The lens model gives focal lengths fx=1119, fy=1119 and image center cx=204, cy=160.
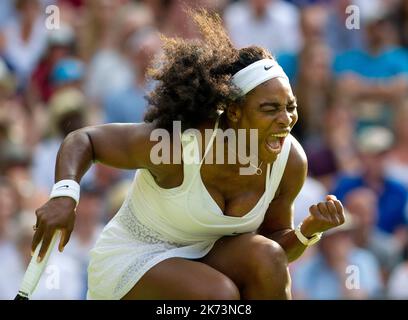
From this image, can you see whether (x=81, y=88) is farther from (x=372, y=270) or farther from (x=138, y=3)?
(x=372, y=270)

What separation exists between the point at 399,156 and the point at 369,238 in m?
0.77

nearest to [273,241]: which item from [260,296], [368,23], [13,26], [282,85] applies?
[260,296]

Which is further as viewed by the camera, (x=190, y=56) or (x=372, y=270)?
(x=372, y=270)

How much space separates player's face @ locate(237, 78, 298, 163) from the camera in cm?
477

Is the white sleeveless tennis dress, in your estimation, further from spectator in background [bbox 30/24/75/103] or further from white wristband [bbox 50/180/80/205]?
spectator in background [bbox 30/24/75/103]

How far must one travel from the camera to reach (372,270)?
7332mm

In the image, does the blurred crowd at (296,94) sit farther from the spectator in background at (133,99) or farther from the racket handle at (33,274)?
the racket handle at (33,274)

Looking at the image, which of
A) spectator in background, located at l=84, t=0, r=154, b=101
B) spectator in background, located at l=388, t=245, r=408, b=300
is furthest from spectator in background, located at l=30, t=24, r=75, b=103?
spectator in background, located at l=388, t=245, r=408, b=300

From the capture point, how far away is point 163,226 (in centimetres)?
500

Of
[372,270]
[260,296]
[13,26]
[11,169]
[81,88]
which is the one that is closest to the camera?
[260,296]

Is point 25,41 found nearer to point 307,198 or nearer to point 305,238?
point 307,198

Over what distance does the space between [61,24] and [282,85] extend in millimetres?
4458

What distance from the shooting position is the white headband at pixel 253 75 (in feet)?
15.7

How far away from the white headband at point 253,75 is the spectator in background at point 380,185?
3.04m
